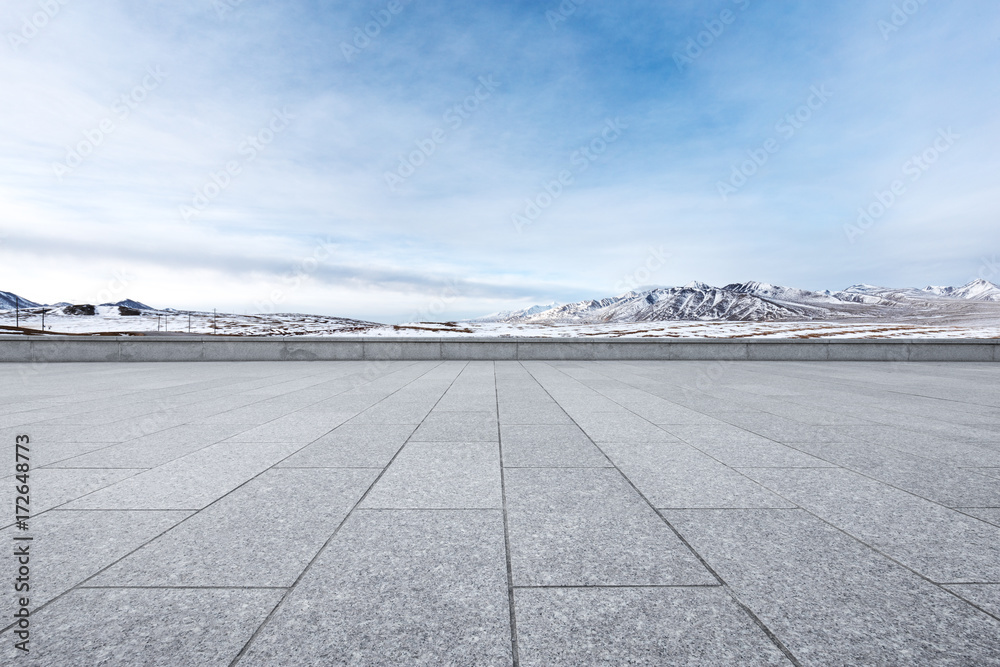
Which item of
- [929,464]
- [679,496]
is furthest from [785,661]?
[929,464]

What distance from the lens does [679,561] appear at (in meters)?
2.68

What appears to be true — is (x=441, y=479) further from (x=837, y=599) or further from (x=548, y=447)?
(x=837, y=599)

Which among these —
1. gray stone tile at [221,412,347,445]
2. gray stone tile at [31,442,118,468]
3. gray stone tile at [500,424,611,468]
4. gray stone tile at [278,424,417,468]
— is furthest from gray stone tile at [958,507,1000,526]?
gray stone tile at [31,442,118,468]

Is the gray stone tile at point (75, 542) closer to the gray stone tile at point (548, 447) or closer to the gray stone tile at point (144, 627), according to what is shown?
the gray stone tile at point (144, 627)

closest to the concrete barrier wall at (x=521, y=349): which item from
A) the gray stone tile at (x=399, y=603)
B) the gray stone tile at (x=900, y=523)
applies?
the gray stone tile at (x=900, y=523)

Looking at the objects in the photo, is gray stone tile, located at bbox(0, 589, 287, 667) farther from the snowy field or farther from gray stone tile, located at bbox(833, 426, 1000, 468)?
the snowy field

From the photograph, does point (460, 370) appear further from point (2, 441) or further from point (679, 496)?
point (679, 496)

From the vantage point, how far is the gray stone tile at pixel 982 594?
7.47 ft

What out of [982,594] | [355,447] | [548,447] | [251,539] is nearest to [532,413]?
[548,447]

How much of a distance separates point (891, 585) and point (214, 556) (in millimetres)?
3766

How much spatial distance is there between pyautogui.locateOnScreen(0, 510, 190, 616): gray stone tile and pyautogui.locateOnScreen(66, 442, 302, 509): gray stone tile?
0.20 meters

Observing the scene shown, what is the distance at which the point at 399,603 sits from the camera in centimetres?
229

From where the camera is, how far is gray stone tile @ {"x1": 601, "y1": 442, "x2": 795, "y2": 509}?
3607 mm

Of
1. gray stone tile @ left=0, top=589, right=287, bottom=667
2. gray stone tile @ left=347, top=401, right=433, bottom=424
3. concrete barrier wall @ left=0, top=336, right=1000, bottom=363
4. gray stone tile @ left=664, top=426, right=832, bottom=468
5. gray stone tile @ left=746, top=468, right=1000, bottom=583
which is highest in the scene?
concrete barrier wall @ left=0, top=336, right=1000, bottom=363
